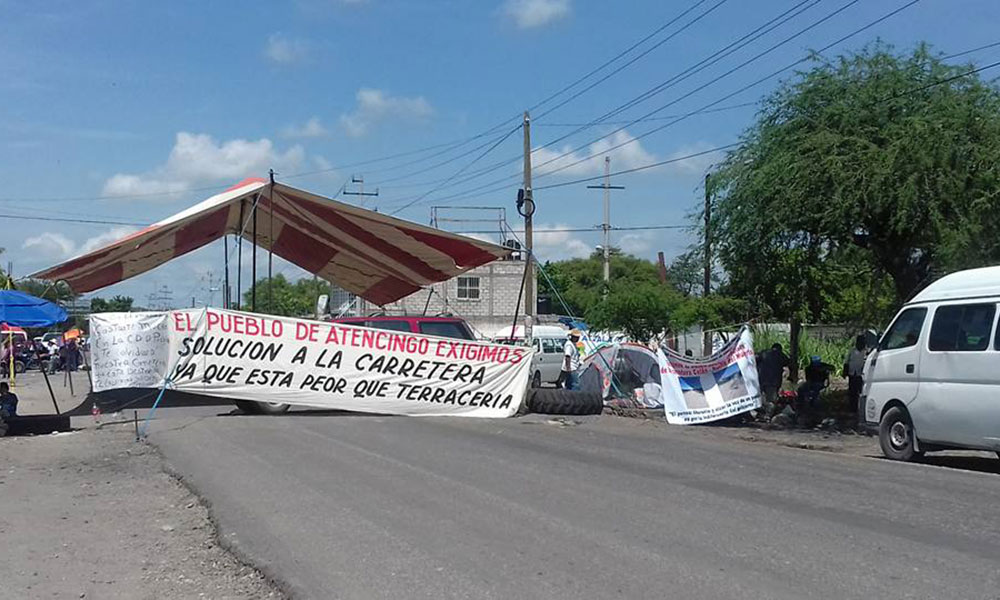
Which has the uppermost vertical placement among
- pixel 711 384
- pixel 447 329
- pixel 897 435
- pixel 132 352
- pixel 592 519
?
pixel 447 329

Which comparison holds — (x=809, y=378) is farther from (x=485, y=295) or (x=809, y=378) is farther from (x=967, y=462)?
(x=485, y=295)

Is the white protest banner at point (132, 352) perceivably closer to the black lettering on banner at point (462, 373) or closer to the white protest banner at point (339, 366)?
the white protest banner at point (339, 366)

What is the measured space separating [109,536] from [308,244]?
58.6ft

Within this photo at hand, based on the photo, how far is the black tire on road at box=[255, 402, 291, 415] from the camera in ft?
63.3

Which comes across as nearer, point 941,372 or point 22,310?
point 941,372

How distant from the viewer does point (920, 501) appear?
9812 millimetres

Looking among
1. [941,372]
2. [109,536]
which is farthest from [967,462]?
[109,536]

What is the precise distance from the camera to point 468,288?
60938 mm

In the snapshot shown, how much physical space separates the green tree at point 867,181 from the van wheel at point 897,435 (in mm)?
4291

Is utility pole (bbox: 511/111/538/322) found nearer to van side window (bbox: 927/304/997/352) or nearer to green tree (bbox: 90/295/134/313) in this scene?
van side window (bbox: 927/304/997/352)

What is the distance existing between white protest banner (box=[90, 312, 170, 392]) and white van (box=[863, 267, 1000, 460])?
1189 cm

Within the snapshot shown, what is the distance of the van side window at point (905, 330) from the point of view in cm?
1382

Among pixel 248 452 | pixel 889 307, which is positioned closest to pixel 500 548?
pixel 248 452

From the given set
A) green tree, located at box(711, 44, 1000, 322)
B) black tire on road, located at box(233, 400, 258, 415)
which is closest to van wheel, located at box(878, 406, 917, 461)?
green tree, located at box(711, 44, 1000, 322)
